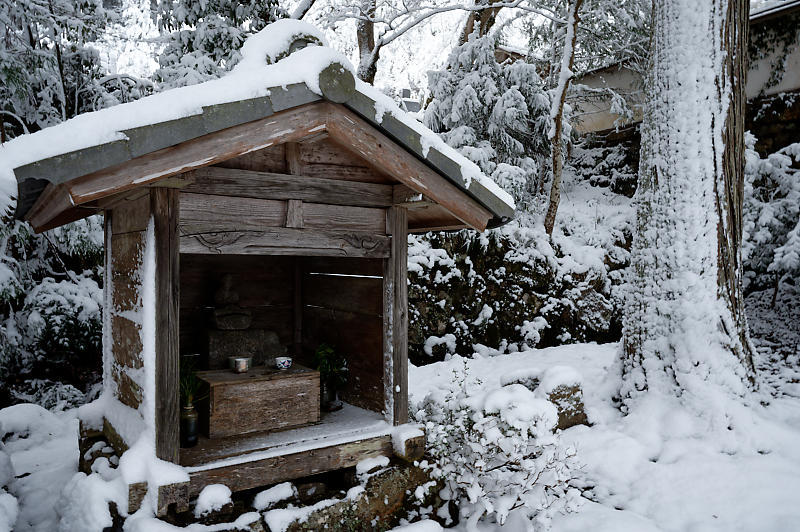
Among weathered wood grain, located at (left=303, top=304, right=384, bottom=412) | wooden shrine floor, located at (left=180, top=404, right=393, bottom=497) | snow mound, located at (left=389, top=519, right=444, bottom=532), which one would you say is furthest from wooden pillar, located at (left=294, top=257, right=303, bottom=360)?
snow mound, located at (left=389, top=519, right=444, bottom=532)

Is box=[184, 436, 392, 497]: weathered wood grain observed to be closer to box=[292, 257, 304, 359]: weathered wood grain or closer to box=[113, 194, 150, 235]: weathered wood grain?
box=[113, 194, 150, 235]: weathered wood grain

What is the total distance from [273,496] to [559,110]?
818 cm

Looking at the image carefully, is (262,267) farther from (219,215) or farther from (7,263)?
(7,263)

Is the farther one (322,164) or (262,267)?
(262,267)

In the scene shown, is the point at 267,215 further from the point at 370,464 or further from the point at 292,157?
the point at 370,464

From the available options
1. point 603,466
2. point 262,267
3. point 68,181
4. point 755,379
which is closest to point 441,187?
point 68,181

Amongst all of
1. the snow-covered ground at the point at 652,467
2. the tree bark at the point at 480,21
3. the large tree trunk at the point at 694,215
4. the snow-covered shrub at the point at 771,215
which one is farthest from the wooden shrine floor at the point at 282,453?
the tree bark at the point at 480,21

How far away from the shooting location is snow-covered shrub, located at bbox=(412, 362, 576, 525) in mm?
3381

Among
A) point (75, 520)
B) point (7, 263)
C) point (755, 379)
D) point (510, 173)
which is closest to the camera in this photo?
point (75, 520)

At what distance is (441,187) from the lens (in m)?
3.61

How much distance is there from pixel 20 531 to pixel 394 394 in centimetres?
277

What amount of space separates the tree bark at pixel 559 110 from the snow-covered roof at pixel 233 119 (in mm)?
6123

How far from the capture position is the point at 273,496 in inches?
129

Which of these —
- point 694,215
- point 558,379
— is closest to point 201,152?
point 558,379
